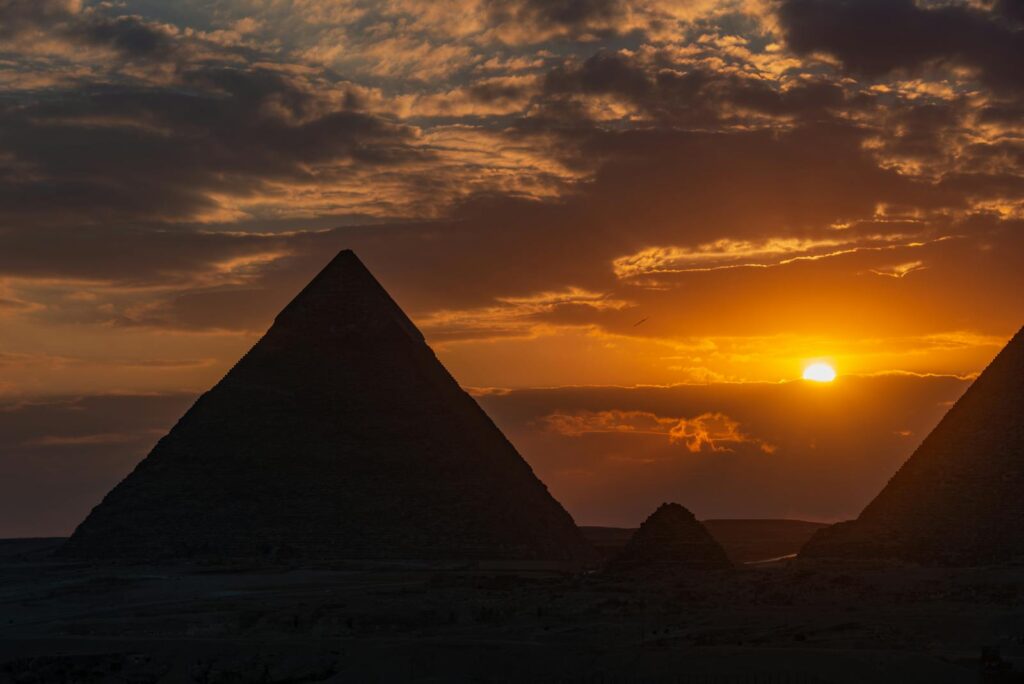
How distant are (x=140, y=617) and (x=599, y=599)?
37.9 feet

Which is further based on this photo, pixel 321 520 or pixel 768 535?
pixel 768 535

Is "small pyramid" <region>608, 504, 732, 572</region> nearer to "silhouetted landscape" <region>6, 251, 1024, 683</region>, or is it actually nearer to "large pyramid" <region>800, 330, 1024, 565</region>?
"silhouetted landscape" <region>6, 251, 1024, 683</region>

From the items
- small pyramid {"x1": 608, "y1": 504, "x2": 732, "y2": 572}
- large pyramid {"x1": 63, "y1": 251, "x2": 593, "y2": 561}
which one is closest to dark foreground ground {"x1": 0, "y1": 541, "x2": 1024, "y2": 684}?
small pyramid {"x1": 608, "y1": 504, "x2": 732, "y2": 572}

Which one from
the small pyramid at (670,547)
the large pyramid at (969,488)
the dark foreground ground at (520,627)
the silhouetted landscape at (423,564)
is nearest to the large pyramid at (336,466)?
the silhouetted landscape at (423,564)

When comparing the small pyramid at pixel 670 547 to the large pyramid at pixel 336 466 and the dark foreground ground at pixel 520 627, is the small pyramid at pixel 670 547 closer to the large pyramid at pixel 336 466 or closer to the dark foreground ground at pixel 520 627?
the dark foreground ground at pixel 520 627

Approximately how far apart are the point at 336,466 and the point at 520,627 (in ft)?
73.6

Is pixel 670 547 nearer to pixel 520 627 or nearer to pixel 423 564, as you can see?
pixel 423 564

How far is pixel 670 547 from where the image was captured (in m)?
51.2

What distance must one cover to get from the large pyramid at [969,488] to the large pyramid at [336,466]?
13331 millimetres

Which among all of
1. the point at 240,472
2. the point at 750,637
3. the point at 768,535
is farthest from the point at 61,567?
the point at 768,535

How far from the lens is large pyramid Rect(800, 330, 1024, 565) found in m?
49.2

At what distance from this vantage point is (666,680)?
1166 inches

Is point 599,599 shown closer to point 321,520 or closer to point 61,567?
point 321,520

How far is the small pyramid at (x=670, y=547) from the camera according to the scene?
50844 mm
